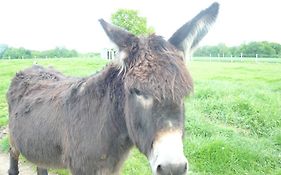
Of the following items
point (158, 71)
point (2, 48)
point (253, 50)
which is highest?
point (2, 48)

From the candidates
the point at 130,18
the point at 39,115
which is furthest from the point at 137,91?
the point at 130,18

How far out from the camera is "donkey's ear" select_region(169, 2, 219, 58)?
3020 millimetres

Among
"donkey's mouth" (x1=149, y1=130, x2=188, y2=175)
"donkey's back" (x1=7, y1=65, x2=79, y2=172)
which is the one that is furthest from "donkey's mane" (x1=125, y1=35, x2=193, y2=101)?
"donkey's back" (x1=7, y1=65, x2=79, y2=172)

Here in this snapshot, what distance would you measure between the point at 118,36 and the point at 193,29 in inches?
24.6

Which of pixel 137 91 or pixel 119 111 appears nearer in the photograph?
pixel 137 91

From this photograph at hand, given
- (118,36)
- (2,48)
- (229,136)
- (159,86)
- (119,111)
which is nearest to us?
(159,86)

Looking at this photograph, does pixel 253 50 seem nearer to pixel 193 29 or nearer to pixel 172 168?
pixel 193 29

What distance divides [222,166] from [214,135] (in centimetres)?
97

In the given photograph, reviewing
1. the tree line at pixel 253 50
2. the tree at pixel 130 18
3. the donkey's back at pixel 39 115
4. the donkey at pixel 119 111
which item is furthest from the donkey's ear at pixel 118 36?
the tree line at pixel 253 50

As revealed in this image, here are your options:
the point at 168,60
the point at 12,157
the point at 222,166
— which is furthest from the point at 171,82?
the point at 12,157

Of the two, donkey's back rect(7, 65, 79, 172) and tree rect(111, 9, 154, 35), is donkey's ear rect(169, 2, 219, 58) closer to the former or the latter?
donkey's back rect(7, 65, 79, 172)

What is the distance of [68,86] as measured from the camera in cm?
416

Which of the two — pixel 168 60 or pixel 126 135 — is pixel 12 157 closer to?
pixel 126 135

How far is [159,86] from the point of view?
8.81 feet
